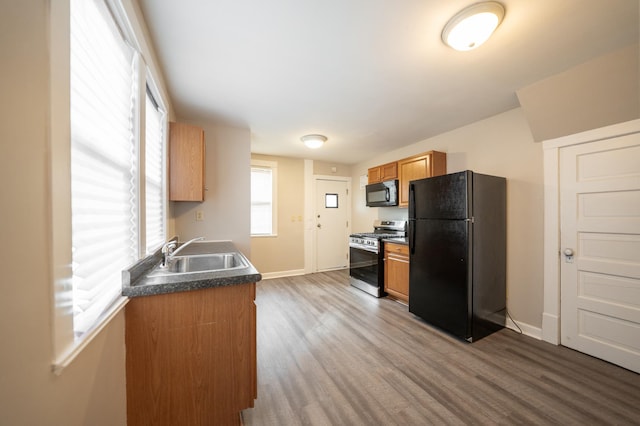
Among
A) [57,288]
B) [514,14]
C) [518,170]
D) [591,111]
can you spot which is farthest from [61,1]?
→ [518,170]

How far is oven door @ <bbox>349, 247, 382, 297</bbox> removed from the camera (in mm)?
3580

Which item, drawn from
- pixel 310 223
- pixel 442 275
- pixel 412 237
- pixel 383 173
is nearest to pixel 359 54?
pixel 412 237

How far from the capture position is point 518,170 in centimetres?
256

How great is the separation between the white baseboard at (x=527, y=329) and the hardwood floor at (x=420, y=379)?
0.07m

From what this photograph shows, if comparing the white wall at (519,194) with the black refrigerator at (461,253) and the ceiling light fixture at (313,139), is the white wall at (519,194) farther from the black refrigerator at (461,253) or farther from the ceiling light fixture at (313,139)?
the ceiling light fixture at (313,139)

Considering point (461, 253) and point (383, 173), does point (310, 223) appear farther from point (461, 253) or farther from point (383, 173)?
point (461, 253)

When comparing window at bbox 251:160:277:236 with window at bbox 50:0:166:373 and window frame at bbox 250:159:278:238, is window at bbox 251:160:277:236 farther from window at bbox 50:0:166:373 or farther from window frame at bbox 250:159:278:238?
window at bbox 50:0:166:373

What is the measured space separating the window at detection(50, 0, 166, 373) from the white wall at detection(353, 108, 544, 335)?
11.1 feet

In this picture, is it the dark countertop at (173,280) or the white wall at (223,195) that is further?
the white wall at (223,195)

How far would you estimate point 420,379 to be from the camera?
1.80m

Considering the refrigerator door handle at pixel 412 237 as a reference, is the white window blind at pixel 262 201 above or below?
above

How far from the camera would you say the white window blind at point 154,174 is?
1828 mm

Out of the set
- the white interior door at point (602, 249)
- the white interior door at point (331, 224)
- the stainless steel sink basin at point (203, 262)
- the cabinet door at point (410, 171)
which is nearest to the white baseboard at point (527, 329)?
the white interior door at point (602, 249)

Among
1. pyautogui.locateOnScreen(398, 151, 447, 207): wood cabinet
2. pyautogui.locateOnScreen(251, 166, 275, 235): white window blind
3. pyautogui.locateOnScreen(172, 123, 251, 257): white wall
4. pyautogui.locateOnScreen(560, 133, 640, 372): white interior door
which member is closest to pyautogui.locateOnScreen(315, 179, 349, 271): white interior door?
pyautogui.locateOnScreen(251, 166, 275, 235): white window blind
